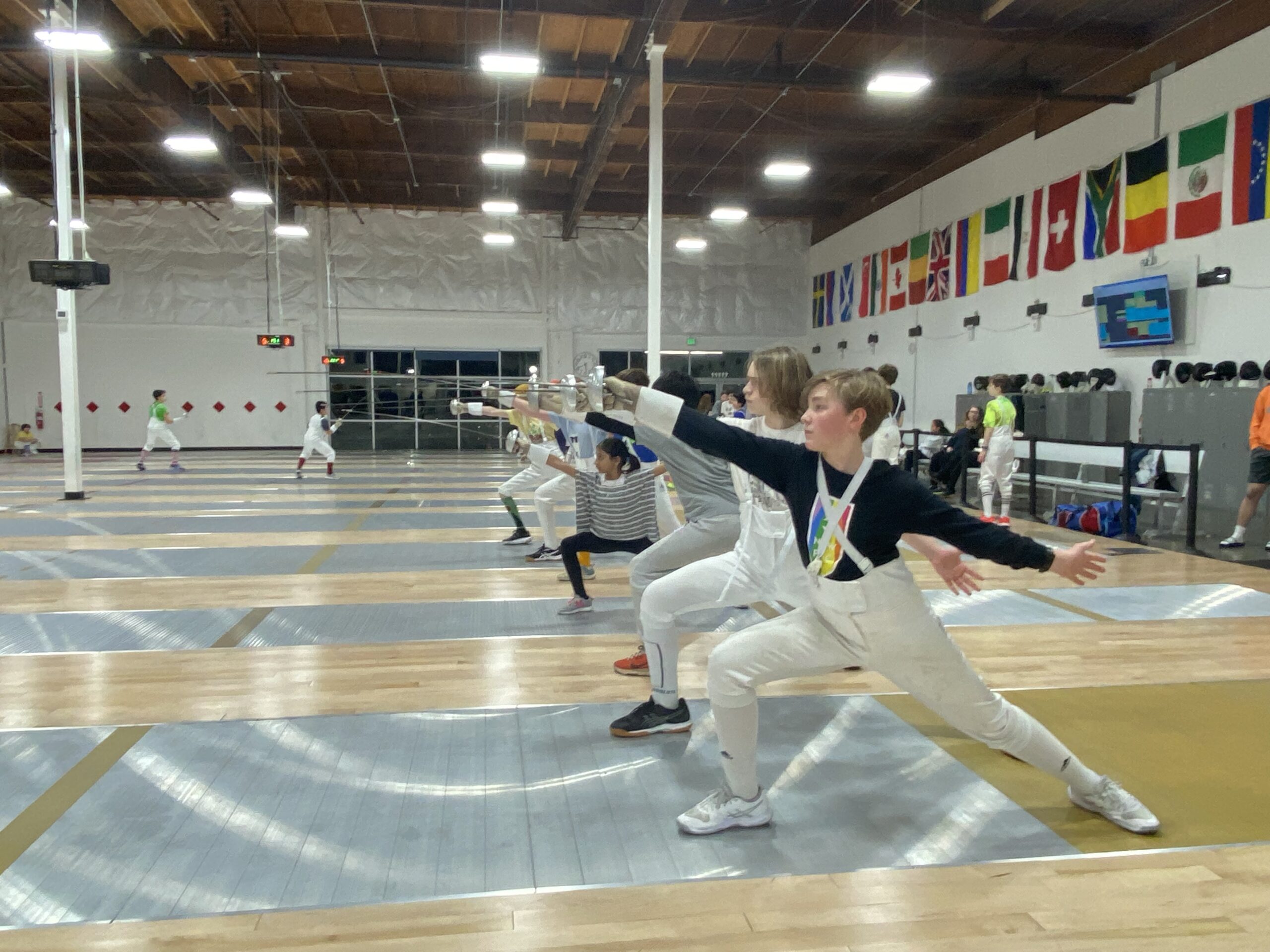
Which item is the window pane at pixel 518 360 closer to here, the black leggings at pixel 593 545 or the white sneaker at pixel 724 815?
the black leggings at pixel 593 545

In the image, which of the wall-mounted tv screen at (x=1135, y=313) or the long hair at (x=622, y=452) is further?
the wall-mounted tv screen at (x=1135, y=313)

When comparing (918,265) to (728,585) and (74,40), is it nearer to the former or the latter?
(74,40)

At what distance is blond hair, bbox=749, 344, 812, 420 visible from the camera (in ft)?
9.63

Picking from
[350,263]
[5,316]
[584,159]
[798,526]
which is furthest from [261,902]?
[5,316]

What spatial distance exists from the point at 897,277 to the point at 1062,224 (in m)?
4.81

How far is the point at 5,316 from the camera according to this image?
1938 centimetres

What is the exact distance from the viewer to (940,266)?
1566 cm

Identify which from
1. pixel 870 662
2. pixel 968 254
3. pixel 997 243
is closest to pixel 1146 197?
pixel 997 243

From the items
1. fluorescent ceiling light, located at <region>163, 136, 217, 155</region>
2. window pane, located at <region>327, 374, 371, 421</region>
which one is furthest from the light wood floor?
window pane, located at <region>327, 374, 371, 421</region>

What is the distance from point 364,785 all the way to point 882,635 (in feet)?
5.54

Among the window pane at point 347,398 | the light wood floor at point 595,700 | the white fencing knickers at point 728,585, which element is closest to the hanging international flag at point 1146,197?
the light wood floor at point 595,700

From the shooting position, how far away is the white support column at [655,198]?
10586mm

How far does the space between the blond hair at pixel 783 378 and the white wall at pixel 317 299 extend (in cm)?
1826

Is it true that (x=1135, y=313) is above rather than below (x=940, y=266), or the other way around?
below
